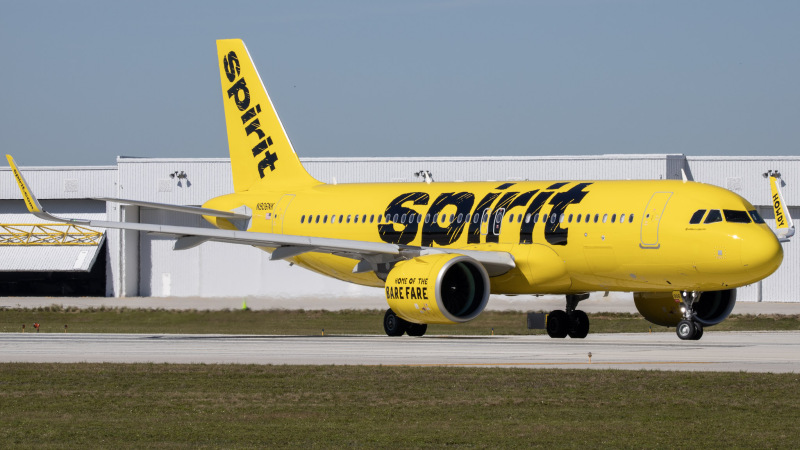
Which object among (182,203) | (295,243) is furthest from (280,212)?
(182,203)

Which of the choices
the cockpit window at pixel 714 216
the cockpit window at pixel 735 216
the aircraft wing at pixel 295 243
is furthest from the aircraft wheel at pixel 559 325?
the cockpit window at pixel 735 216

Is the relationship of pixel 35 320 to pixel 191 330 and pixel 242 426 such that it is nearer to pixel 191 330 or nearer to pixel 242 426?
pixel 191 330

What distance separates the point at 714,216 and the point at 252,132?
1740 cm

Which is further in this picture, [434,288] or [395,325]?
[395,325]

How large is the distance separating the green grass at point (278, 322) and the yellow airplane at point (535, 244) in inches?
147

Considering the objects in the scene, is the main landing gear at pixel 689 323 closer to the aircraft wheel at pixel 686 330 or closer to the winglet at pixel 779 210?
the aircraft wheel at pixel 686 330

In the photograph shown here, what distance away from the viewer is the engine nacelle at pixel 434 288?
2986 cm

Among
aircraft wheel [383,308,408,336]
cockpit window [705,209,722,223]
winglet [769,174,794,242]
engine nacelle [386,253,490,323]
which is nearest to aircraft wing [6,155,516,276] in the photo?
engine nacelle [386,253,490,323]

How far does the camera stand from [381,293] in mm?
52625

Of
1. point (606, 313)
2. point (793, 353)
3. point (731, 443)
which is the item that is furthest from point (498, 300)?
point (731, 443)

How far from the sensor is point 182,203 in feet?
208

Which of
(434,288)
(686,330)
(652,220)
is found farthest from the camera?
(686,330)

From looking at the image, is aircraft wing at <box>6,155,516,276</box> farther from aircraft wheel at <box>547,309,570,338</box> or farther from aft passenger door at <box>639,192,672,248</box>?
aft passenger door at <box>639,192,672,248</box>

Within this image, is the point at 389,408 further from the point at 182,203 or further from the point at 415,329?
the point at 182,203
